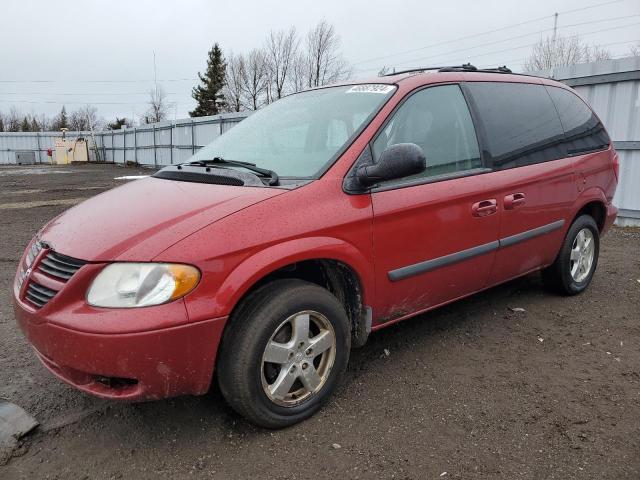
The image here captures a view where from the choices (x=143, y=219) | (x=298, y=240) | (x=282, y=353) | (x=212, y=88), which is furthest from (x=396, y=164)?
(x=212, y=88)

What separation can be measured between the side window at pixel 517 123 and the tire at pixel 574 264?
708 millimetres

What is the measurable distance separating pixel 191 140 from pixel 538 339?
63.0ft

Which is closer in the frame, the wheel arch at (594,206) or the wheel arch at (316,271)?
the wheel arch at (316,271)

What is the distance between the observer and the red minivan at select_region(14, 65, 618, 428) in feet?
6.98

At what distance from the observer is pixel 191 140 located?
68.5 feet

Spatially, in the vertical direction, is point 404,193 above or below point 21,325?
above

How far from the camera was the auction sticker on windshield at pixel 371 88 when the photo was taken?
3070mm

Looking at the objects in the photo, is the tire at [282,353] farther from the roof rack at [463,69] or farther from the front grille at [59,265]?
the roof rack at [463,69]

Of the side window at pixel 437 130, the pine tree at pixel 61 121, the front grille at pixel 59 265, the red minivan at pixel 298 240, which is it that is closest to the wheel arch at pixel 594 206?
the red minivan at pixel 298 240

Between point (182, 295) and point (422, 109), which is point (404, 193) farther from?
point (182, 295)

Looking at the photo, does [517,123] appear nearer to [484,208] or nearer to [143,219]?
[484,208]

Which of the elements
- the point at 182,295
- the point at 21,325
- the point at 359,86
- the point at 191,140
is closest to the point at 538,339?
the point at 359,86

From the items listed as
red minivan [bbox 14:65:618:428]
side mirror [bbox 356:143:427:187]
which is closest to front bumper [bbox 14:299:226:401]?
red minivan [bbox 14:65:618:428]

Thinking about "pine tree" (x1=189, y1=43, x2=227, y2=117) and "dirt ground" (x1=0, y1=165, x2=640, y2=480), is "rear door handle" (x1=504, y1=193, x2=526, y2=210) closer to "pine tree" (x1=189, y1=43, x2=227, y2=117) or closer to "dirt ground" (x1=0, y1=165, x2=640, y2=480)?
"dirt ground" (x1=0, y1=165, x2=640, y2=480)
